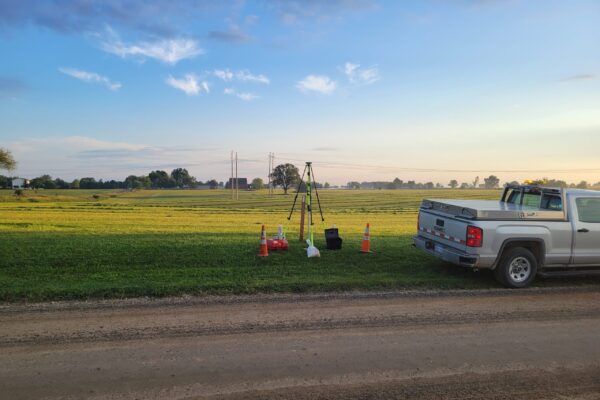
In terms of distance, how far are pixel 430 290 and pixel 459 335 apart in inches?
91.3

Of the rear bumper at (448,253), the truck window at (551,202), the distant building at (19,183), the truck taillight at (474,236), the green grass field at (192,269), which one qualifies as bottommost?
the green grass field at (192,269)

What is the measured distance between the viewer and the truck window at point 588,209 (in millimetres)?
8273

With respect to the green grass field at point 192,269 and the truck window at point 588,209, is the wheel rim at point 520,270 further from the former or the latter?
the truck window at point 588,209

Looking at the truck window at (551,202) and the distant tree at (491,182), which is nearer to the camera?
the truck window at (551,202)

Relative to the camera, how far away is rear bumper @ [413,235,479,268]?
7676mm

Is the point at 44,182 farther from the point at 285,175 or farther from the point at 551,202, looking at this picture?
the point at 551,202

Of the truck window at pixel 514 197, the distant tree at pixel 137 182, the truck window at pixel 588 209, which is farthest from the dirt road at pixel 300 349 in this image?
the distant tree at pixel 137 182

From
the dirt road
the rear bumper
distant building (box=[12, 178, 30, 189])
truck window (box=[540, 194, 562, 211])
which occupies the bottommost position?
the dirt road

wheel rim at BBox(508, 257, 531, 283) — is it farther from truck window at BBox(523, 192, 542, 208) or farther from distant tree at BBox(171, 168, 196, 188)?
distant tree at BBox(171, 168, 196, 188)

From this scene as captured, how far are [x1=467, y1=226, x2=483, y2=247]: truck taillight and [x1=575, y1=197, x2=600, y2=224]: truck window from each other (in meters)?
2.43

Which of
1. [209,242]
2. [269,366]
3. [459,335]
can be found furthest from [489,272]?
[209,242]

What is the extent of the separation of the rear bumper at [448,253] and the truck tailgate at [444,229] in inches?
3.4

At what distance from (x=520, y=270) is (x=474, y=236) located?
1392 millimetres

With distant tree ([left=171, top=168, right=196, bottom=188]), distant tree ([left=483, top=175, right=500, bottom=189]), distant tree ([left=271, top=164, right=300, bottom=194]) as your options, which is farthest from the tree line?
distant tree ([left=483, top=175, right=500, bottom=189])
